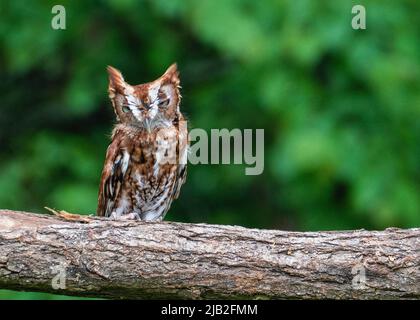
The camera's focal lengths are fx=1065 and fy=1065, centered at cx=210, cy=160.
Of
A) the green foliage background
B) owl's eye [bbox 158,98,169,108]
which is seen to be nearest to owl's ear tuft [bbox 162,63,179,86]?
owl's eye [bbox 158,98,169,108]

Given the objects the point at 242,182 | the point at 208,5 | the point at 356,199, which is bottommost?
the point at 356,199

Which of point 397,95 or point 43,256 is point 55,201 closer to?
point 397,95

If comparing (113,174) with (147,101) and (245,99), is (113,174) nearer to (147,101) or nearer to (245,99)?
(147,101)

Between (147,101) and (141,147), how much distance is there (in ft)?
0.95

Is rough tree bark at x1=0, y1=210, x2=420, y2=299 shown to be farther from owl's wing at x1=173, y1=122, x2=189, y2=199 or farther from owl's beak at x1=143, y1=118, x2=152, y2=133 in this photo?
owl's wing at x1=173, y1=122, x2=189, y2=199

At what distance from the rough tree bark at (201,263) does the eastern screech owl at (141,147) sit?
1.11m

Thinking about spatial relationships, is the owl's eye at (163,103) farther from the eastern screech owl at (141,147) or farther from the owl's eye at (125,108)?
the owl's eye at (125,108)

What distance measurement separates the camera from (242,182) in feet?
32.5

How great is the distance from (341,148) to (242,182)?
2.03 metres

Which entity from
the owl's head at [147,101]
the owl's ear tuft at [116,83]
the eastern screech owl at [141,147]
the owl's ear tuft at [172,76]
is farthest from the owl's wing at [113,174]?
the owl's ear tuft at [172,76]

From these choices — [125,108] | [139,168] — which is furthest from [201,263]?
[125,108]

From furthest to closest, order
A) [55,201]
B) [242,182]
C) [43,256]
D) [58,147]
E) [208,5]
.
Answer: [242,182] < [58,147] < [55,201] < [208,5] < [43,256]

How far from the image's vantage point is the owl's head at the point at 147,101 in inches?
225
